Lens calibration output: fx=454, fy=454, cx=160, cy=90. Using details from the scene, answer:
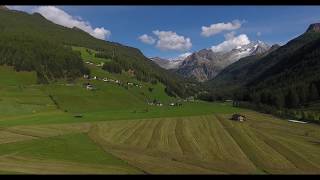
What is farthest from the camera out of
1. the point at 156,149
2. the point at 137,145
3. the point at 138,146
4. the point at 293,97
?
the point at 293,97

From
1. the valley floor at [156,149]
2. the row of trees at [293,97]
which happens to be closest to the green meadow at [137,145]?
the valley floor at [156,149]

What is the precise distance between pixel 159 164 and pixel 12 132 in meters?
31.2

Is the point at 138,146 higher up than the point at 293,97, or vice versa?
the point at 293,97

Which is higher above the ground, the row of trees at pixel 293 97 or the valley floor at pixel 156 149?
the row of trees at pixel 293 97

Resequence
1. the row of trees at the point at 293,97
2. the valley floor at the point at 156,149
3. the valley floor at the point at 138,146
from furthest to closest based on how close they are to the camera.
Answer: the row of trees at the point at 293,97, the valley floor at the point at 138,146, the valley floor at the point at 156,149

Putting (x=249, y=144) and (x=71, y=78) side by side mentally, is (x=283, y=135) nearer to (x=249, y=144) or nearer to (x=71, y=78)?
(x=249, y=144)

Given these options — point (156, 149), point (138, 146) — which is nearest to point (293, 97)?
point (138, 146)

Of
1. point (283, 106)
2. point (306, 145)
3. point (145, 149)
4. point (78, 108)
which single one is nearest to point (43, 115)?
point (78, 108)

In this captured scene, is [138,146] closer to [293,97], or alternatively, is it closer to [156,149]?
[156,149]

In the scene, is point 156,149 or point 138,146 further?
point 138,146

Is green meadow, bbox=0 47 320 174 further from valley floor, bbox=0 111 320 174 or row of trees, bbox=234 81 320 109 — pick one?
row of trees, bbox=234 81 320 109

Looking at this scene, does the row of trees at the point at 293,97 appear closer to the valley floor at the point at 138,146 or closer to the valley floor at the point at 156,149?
the valley floor at the point at 138,146

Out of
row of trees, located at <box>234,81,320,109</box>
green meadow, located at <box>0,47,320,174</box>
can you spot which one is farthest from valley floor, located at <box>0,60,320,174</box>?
row of trees, located at <box>234,81,320,109</box>

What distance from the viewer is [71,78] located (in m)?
165
